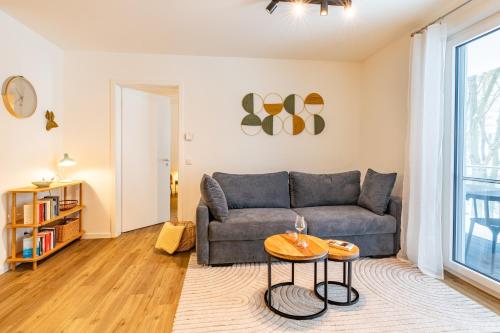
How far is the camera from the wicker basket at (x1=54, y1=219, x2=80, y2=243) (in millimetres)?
3098

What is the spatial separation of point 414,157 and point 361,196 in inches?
32.7

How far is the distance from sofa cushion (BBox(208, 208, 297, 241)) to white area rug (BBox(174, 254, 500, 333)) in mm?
314

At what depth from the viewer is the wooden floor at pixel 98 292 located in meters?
1.82

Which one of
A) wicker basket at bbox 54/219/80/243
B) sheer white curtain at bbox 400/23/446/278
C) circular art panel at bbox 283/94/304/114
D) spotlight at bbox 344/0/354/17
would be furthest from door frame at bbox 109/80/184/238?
sheer white curtain at bbox 400/23/446/278

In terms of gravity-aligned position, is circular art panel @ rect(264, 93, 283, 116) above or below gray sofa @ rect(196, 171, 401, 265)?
above

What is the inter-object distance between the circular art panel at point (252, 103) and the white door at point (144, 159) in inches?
57.0

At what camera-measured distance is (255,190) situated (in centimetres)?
334

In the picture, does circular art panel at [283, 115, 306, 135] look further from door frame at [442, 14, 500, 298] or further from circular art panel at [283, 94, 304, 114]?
door frame at [442, 14, 500, 298]

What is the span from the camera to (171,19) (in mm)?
2736

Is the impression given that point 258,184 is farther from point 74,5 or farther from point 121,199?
point 74,5

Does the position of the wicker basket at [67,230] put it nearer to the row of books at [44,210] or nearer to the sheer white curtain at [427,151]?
the row of books at [44,210]

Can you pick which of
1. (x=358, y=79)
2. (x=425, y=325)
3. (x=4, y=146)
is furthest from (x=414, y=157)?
(x=4, y=146)

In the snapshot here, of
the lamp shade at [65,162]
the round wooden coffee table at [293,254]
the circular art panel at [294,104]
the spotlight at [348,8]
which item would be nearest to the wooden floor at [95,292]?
the round wooden coffee table at [293,254]

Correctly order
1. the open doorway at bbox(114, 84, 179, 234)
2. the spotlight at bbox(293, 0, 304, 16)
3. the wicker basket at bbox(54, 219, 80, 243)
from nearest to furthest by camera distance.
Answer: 1. the spotlight at bbox(293, 0, 304, 16)
2. the wicker basket at bbox(54, 219, 80, 243)
3. the open doorway at bbox(114, 84, 179, 234)
